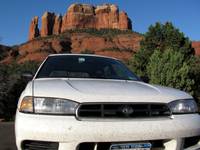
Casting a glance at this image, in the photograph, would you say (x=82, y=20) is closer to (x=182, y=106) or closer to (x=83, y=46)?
(x=83, y=46)

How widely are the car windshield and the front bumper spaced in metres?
1.43

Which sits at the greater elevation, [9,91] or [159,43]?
[159,43]

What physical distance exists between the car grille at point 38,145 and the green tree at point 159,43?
32.1m

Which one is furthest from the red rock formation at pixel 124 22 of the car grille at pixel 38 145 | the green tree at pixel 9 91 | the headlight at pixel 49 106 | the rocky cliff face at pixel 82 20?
the car grille at pixel 38 145

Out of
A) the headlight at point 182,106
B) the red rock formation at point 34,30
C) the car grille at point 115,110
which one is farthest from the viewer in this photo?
the red rock formation at point 34,30

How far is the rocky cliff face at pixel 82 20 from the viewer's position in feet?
452

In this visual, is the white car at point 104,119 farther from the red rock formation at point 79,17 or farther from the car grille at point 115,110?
the red rock formation at point 79,17

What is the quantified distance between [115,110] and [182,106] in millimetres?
715

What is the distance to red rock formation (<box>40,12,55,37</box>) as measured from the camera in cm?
13950

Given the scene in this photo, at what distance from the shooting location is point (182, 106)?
13.1ft

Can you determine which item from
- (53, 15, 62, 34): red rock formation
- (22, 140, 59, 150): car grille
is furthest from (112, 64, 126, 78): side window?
(53, 15, 62, 34): red rock formation

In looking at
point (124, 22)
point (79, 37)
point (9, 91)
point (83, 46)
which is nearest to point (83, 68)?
point (9, 91)

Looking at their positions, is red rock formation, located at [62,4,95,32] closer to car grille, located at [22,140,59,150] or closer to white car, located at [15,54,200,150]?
white car, located at [15,54,200,150]

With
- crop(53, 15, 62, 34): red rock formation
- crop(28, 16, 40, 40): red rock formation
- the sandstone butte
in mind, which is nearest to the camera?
the sandstone butte
